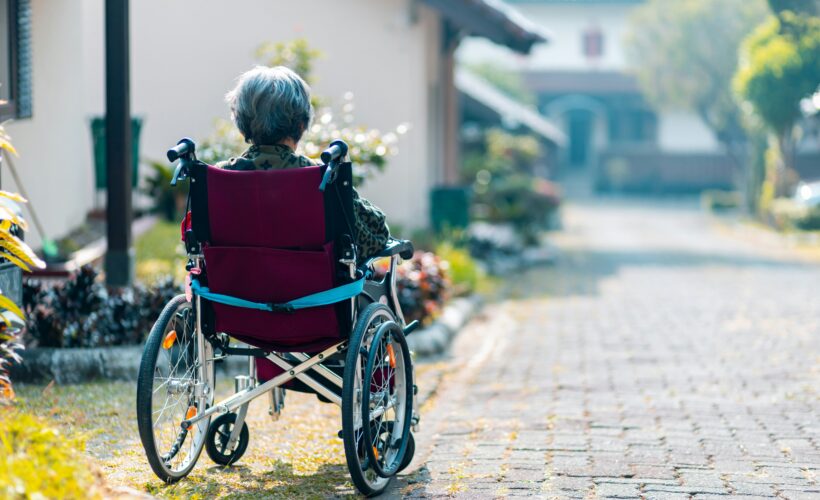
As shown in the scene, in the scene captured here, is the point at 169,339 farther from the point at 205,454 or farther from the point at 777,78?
the point at 777,78

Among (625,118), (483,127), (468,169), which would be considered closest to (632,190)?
(625,118)

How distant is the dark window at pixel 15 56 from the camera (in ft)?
28.3

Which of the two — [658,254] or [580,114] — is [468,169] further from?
[580,114]

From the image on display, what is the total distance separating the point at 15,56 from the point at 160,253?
87.1 inches

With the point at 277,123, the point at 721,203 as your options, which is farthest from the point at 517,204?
the point at 277,123

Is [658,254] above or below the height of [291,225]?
below

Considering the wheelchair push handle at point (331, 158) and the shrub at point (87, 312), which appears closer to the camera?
the wheelchair push handle at point (331, 158)

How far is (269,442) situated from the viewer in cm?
554

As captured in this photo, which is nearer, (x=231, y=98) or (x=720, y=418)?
(x=231, y=98)

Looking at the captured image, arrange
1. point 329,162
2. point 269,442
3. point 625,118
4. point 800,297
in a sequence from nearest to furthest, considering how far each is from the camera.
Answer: point 329,162 < point 269,442 < point 800,297 < point 625,118

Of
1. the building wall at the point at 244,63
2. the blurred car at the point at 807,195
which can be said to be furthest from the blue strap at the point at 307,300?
the blurred car at the point at 807,195

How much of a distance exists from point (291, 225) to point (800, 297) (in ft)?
30.0

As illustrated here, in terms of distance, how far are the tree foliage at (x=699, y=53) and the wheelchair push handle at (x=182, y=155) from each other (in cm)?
3308

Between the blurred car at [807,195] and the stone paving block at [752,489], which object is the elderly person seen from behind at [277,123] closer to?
the stone paving block at [752,489]
